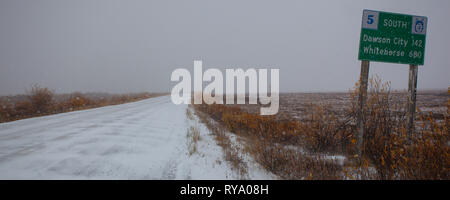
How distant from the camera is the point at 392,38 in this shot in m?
3.58

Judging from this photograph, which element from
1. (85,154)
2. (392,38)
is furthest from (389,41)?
(85,154)

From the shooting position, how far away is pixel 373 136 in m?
3.99

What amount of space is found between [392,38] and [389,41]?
0.09 m

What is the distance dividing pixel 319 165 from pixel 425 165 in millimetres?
1437

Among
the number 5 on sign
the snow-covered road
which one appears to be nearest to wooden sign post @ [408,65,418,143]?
Answer: the number 5 on sign

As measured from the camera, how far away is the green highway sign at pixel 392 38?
3545 mm

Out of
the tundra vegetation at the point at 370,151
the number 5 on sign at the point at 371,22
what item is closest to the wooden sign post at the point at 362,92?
the tundra vegetation at the point at 370,151

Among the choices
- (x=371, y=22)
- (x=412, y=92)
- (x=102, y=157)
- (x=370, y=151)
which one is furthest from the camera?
(x=370, y=151)

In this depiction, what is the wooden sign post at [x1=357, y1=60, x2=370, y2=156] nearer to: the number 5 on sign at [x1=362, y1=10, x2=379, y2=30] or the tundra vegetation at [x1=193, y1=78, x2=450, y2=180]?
the tundra vegetation at [x1=193, y1=78, x2=450, y2=180]

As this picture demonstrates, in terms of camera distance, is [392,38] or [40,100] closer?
[392,38]

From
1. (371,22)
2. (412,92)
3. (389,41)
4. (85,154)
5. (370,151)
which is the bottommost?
(370,151)

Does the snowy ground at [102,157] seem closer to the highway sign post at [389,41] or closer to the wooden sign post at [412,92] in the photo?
the highway sign post at [389,41]

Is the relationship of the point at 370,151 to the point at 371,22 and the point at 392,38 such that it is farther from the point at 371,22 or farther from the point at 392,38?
the point at 371,22
